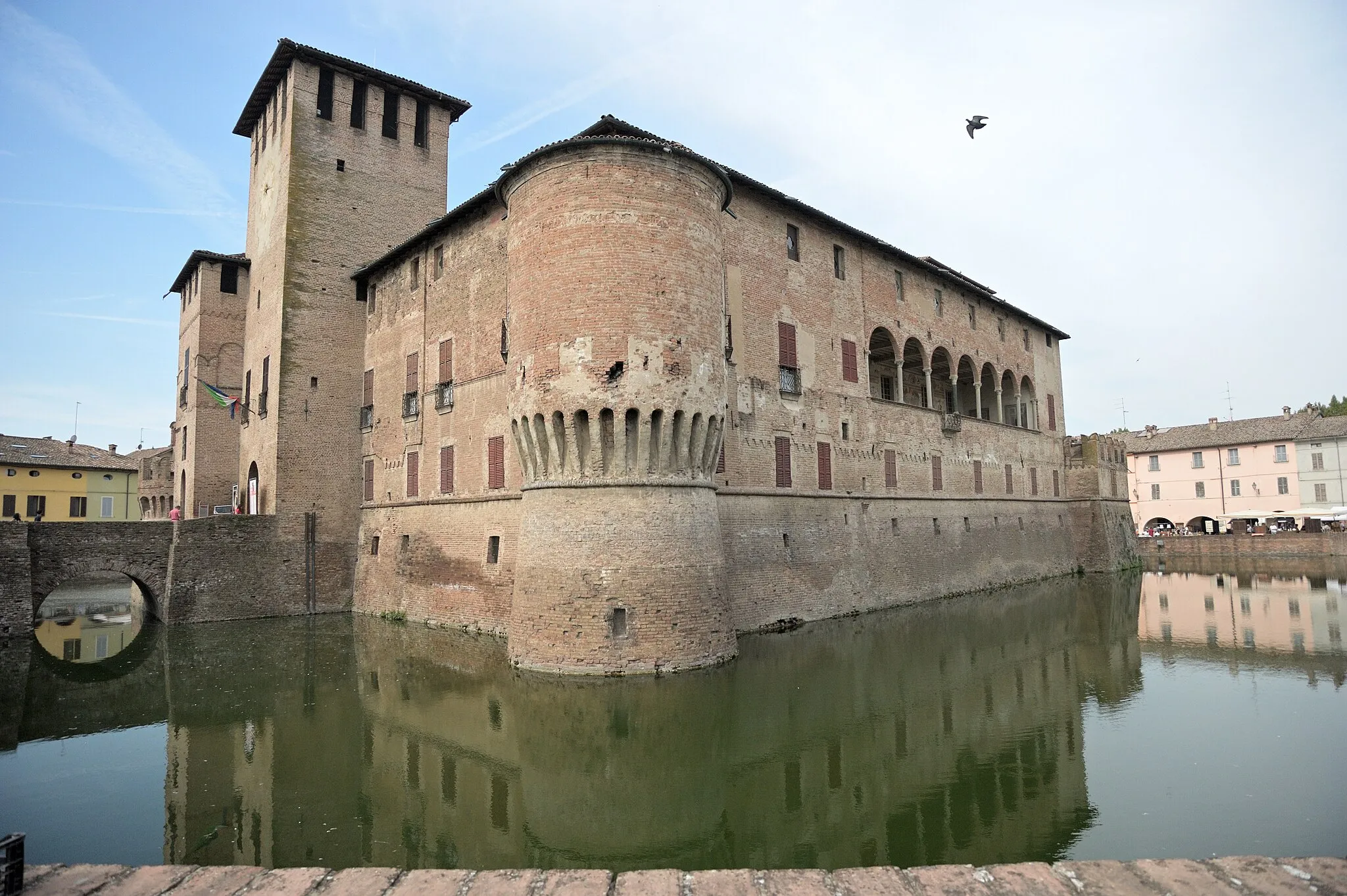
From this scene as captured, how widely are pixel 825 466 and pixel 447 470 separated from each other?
35.8ft

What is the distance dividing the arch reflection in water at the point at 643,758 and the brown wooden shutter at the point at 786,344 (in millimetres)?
7779

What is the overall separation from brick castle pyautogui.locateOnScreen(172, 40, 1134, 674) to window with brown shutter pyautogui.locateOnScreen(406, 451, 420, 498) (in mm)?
128

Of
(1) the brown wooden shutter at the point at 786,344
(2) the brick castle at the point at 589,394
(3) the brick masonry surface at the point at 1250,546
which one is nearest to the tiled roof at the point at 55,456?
(2) the brick castle at the point at 589,394

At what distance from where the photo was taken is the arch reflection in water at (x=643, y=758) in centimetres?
750

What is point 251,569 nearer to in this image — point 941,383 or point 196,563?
point 196,563

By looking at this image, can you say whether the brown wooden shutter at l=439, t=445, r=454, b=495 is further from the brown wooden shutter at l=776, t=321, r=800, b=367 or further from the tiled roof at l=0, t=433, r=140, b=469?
the tiled roof at l=0, t=433, r=140, b=469

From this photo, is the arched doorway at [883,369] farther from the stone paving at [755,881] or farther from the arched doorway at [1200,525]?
the arched doorway at [1200,525]

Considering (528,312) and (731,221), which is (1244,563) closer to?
(731,221)

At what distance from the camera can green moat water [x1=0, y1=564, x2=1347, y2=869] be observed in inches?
294

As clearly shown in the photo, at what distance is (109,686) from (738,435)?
47.1 ft

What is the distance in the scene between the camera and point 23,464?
3966 cm

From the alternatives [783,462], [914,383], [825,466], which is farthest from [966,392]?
[783,462]

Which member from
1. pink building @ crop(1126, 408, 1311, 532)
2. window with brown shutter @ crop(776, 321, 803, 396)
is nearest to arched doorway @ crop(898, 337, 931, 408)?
window with brown shutter @ crop(776, 321, 803, 396)

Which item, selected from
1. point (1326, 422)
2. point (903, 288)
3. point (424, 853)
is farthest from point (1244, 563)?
point (424, 853)
